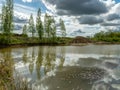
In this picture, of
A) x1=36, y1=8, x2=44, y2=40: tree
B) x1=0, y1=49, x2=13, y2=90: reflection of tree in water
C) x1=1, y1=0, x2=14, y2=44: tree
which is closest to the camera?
x1=0, y1=49, x2=13, y2=90: reflection of tree in water

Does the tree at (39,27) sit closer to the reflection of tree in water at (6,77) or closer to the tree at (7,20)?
the tree at (7,20)

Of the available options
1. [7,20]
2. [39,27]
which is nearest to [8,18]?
[7,20]

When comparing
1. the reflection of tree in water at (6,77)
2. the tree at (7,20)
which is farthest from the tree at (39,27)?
the reflection of tree in water at (6,77)

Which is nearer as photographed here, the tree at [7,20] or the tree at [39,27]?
the tree at [7,20]

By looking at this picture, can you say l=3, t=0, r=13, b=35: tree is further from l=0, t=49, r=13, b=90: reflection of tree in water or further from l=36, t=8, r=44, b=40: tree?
l=0, t=49, r=13, b=90: reflection of tree in water

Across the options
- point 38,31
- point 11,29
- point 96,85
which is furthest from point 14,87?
point 38,31

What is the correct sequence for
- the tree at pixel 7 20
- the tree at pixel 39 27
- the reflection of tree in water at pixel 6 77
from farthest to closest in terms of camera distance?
the tree at pixel 39 27 < the tree at pixel 7 20 < the reflection of tree in water at pixel 6 77

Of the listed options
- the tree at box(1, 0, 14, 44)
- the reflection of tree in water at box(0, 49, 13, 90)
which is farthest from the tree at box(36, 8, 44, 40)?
the reflection of tree in water at box(0, 49, 13, 90)

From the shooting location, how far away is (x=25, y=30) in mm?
97312

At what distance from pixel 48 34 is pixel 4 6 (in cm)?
2659

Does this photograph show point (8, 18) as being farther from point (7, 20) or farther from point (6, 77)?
point (6, 77)

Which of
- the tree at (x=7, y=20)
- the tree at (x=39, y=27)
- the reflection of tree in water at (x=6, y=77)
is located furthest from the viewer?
the tree at (x=39, y=27)

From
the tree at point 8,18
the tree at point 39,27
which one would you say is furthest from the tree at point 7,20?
the tree at point 39,27

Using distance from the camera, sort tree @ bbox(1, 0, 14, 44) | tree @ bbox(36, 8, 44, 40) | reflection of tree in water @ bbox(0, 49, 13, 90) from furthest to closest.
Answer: tree @ bbox(36, 8, 44, 40), tree @ bbox(1, 0, 14, 44), reflection of tree in water @ bbox(0, 49, 13, 90)
